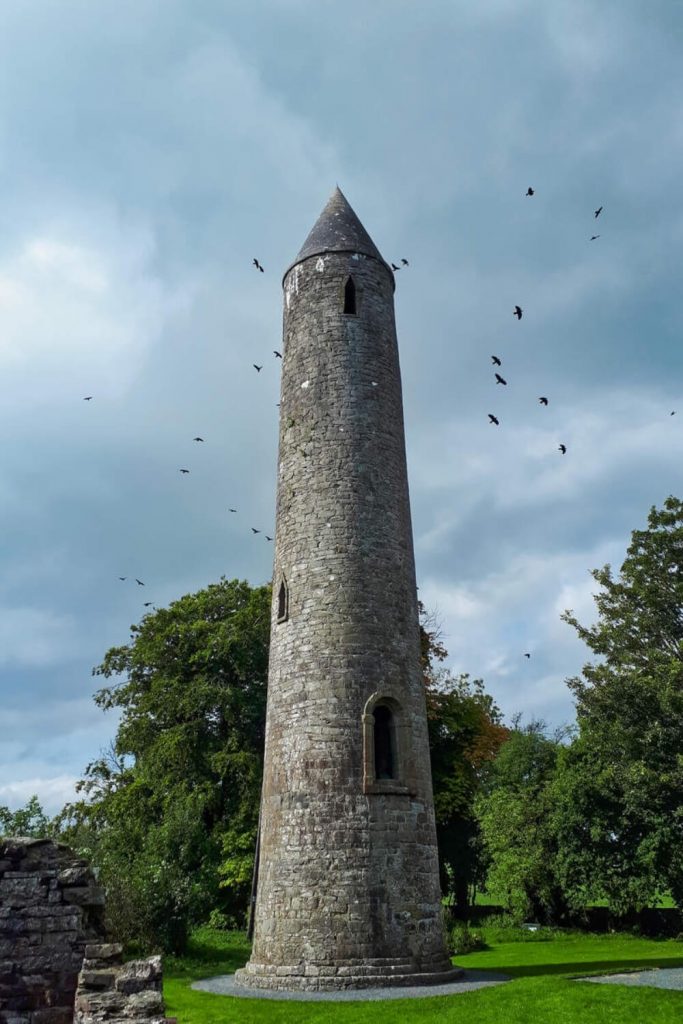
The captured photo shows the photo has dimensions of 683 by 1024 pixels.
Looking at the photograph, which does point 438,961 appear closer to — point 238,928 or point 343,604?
point 343,604

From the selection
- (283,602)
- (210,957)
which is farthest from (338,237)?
(210,957)

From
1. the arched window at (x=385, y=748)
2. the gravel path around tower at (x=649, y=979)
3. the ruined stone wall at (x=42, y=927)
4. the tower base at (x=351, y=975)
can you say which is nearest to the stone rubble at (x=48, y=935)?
the ruined stone wall at (x=42, y=927)

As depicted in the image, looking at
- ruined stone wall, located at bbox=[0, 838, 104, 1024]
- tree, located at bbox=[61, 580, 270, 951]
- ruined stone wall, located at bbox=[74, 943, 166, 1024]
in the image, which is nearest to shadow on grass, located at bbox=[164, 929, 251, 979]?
tree, located at bbox=[61, 580, 270, 951]

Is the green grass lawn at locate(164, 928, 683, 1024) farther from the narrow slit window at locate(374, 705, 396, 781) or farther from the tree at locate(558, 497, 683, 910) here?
the tree at locate(558, 497, 683, 910)

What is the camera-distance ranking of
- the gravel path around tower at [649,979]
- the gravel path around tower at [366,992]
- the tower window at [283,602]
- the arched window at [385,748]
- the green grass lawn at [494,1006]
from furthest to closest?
the tower window at [283,602] < the arched window at [385,748] < the gravel path around tower at [649,979] < the gravel path around tower at [366,992] < the green grass lawn at [494,1006]

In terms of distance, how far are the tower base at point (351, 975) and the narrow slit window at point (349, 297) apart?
13149 millimetres

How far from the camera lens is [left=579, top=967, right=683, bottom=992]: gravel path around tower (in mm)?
13547

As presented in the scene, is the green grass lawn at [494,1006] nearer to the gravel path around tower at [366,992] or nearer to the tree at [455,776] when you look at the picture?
the gravel path around tower at [366,992]

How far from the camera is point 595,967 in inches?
661

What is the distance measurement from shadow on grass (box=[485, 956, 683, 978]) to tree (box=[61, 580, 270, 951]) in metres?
8.34

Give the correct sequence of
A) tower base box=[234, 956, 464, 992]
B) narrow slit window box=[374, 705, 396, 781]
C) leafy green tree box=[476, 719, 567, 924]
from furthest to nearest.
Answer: leafy green tree box=[476, 719, 567, 924] → narrow slit window box=[374, 705, 396, 781] → tower base box=[234, 956, 464, 992]

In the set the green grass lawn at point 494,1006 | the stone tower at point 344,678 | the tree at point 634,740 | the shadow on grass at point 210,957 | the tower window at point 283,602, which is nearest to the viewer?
the green grass lawn at point 494,1006

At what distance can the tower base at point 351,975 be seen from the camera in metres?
13.3

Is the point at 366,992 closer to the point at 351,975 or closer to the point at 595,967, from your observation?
the point at 351,975
